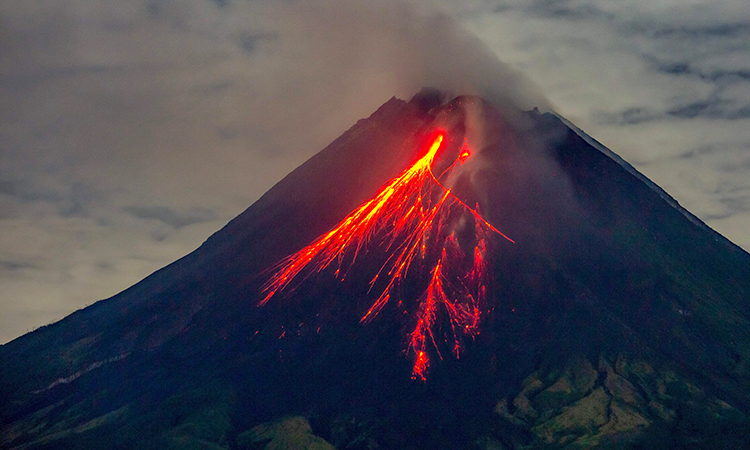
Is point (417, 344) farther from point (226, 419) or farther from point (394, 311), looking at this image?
point (226, 419)

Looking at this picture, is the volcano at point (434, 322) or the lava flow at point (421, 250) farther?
the lava flow at point (421, 250)

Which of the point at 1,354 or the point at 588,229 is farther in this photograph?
the point at 1,354

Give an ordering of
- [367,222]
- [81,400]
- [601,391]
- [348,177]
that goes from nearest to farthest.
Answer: [601,391], [81,400], [367,222], [348,177]

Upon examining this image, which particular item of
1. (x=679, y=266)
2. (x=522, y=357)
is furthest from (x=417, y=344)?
(x=679, y=266)

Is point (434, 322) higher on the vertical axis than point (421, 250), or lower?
lower

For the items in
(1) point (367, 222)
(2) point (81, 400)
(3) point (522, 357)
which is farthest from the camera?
(1) point (367, 222)

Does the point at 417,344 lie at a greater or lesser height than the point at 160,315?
lesser
